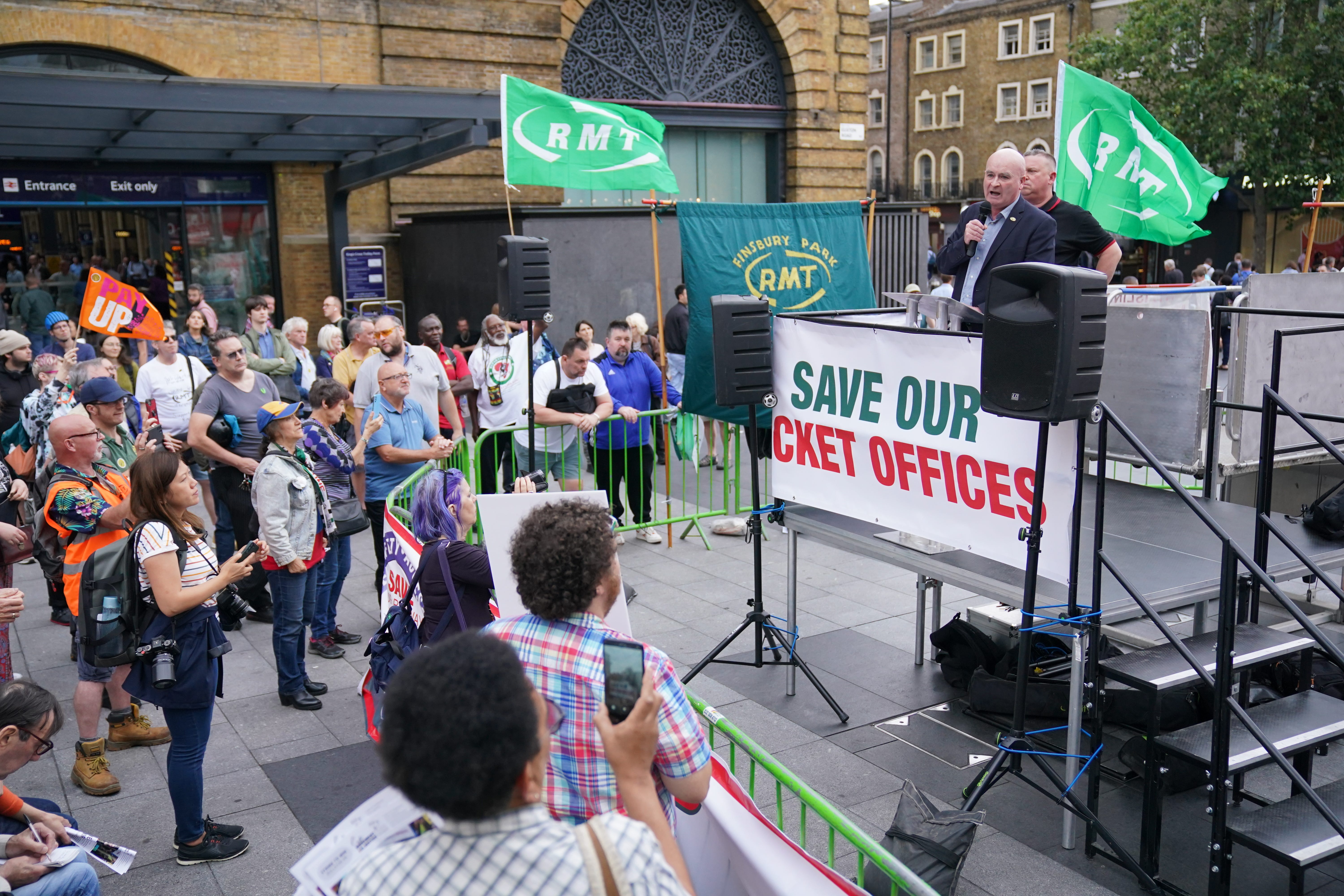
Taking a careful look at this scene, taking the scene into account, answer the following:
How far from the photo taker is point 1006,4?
50750 mm

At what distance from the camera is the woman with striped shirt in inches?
277

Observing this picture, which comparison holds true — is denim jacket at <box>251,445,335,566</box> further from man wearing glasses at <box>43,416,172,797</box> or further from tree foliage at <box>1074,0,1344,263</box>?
tree foliage at <box>1074,0,1344,263</box>

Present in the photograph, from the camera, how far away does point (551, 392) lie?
9359 millimetres

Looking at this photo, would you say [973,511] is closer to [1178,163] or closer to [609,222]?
[1178,163]

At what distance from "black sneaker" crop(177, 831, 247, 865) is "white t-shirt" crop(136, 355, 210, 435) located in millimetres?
5361

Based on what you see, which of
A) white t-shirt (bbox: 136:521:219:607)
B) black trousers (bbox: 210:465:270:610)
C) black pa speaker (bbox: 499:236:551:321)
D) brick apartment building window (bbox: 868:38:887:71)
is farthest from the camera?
brick apartment building window (bbox: 868:38:887:71)

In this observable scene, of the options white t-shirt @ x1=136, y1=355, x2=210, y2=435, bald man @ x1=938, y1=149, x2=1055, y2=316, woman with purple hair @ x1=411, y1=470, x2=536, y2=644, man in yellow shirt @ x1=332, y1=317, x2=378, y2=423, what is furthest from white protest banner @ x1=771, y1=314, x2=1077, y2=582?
white t-shirt @ x1=136, y1=355, x2=210, y2=435

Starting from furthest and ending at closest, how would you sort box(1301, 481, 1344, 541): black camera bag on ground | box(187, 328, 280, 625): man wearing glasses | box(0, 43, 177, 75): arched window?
box(0, 43, 177, 75): arched window
box(187, 328, 280, 625): man wearing glasses
box(1301, 481, 1344, 541): black camera bag on ground

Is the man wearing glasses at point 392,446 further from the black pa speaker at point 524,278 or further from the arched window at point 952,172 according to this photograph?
the arched window at point 952,172

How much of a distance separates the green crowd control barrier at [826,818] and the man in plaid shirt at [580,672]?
1.44 feet

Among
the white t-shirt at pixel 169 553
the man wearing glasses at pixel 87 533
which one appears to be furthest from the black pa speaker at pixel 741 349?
the man wearing glasses at pixel 87 533

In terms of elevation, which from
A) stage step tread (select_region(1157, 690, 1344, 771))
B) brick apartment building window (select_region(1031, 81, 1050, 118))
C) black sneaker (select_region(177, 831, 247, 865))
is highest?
brick apartment building window (select_region(1031, 81, 1050, 118))

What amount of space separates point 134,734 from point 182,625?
5.66ft

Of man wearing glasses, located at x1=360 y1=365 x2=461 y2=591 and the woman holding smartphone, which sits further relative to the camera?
man wearing glasses, located at x1=360 y1=365 x2=461 y2=591
